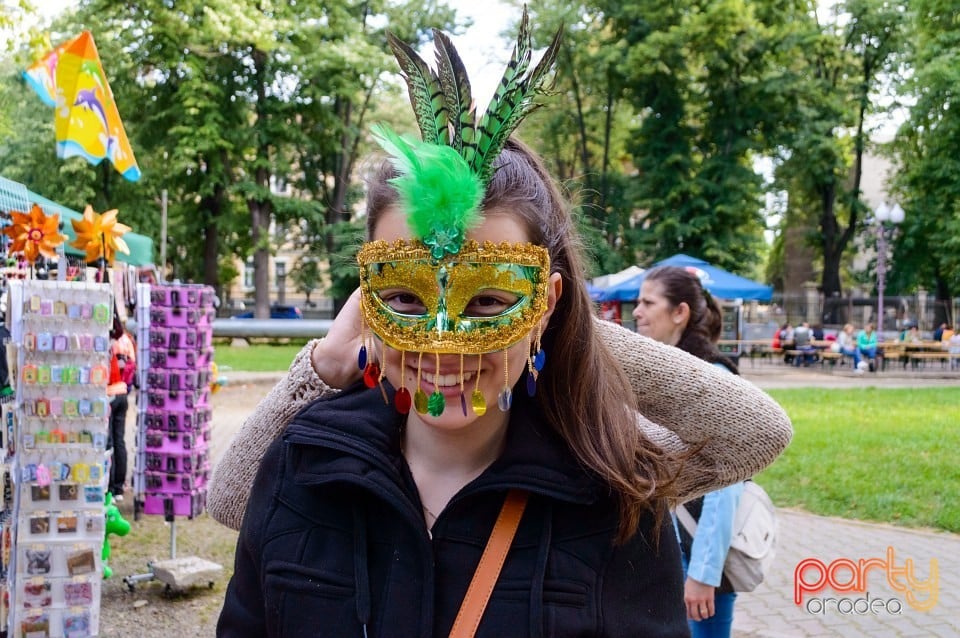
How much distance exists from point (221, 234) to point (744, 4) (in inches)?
763

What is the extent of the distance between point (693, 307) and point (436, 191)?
251 cm

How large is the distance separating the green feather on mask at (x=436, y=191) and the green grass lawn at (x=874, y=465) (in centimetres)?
680

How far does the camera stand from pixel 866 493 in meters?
7.70

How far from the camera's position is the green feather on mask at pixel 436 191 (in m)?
1.48

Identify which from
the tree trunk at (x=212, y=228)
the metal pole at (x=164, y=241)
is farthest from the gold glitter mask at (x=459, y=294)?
the tree trunk at (x=212, y=228)

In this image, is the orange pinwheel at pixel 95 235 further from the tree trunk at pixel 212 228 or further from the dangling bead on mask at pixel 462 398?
the tree trunk at pixel 212 228

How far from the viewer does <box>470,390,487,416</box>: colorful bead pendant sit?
1.51m

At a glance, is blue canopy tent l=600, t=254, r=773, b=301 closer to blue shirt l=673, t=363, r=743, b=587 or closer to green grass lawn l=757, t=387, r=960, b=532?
green grass lawn l=757, t=387, r=960, b=532

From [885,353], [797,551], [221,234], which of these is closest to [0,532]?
[797,551]

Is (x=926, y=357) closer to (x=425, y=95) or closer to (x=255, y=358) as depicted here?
(x=255, y=358)

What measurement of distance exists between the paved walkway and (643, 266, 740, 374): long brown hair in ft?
6.81

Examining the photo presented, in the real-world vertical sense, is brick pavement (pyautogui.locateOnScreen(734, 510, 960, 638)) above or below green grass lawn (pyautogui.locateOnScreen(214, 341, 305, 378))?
below

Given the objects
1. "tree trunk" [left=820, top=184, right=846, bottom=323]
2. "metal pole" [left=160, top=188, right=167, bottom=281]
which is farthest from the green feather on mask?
"tree trunk" [left=820, top=184, right=846, bottom=323]

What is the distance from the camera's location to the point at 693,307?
3756mm
